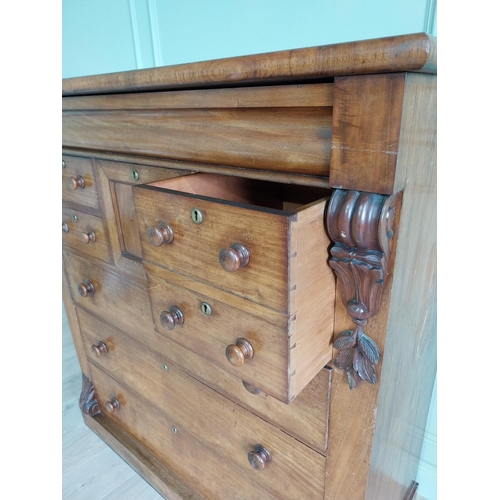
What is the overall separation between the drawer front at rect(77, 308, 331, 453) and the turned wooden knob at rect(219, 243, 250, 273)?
285mm

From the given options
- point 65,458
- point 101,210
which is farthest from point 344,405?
point 65,458

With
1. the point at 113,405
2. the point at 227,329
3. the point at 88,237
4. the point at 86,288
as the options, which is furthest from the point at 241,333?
the point at 113,405

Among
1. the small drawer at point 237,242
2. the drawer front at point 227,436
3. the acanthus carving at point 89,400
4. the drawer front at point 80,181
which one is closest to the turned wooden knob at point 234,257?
the small drawer at point 237,242

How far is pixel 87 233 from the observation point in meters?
1.03

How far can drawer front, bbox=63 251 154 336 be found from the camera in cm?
101

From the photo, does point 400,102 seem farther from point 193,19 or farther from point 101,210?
point 193,19

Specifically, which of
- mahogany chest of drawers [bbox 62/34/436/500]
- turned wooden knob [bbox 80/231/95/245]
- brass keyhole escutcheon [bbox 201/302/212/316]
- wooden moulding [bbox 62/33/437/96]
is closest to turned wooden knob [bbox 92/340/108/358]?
mahogany chest of drawers [bbox 62/34/436/500]

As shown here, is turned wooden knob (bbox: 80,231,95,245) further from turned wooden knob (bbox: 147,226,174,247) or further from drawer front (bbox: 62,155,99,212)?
turned wooden knob (bbox: 147,226,174,247)

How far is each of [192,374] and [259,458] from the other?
24 cm

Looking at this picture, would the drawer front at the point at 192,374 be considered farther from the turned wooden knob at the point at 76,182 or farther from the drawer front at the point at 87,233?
the turned wooden knob at the point at 76,182

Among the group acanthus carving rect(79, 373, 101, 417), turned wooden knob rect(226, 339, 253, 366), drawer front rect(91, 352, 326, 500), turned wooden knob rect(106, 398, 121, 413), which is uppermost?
turned wooden knob rect(226, 339, 253, 366)

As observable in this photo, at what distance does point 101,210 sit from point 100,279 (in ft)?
0.78

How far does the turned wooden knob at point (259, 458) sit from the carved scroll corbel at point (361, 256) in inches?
13.8

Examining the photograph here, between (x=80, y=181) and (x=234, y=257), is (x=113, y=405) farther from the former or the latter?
(x=234, y=257)
